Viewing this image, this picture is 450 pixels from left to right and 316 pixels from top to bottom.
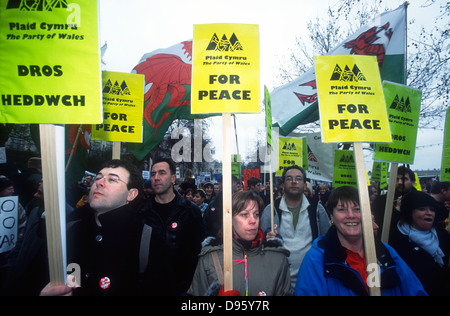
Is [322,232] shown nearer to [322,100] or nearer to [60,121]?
[322,100]

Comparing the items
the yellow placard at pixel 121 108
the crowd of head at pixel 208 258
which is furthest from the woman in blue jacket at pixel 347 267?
the yellow placard at pixel 121 108

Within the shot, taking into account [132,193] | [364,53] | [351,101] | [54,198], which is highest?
[364,53]

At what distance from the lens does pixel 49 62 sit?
179 centimetres

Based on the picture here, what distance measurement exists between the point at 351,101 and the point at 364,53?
3.39 m

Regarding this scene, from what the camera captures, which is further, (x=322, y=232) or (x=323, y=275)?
(x=322, y=232)

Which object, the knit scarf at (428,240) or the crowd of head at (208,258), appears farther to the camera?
the knit scarf at (428,240)

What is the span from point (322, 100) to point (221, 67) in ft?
3.11

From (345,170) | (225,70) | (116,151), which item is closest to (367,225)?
(225,70)

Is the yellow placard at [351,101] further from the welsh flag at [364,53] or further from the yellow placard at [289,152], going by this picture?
the yellow placard at [289,152]

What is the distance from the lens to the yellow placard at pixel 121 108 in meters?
3.49

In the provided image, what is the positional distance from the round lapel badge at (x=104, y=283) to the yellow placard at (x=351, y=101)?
6.70ft

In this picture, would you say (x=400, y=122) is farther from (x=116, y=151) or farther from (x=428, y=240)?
(x=116, y=151)
